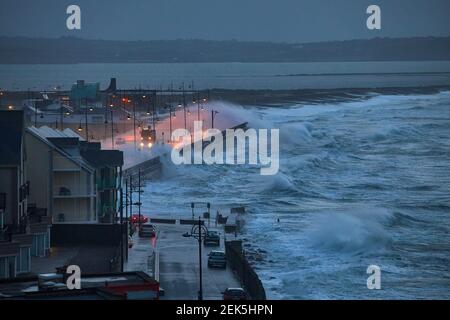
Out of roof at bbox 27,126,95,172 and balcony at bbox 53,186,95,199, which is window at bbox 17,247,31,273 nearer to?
roof at bbox 27,126,95,172

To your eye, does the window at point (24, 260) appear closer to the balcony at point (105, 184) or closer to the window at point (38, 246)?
the window at point (38, 246)

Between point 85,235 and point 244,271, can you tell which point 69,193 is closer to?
point 85,235

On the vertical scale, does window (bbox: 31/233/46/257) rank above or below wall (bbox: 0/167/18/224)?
below

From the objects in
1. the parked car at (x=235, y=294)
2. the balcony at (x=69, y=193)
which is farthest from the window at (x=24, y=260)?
the balcony at (x=69, y=193)

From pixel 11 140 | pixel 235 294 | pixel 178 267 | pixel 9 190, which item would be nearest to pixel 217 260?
pixel 178 267

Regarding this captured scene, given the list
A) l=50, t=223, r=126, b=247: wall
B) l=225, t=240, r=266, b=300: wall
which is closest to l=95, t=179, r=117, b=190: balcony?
l=225, t=240, r=266, b=300: wall
